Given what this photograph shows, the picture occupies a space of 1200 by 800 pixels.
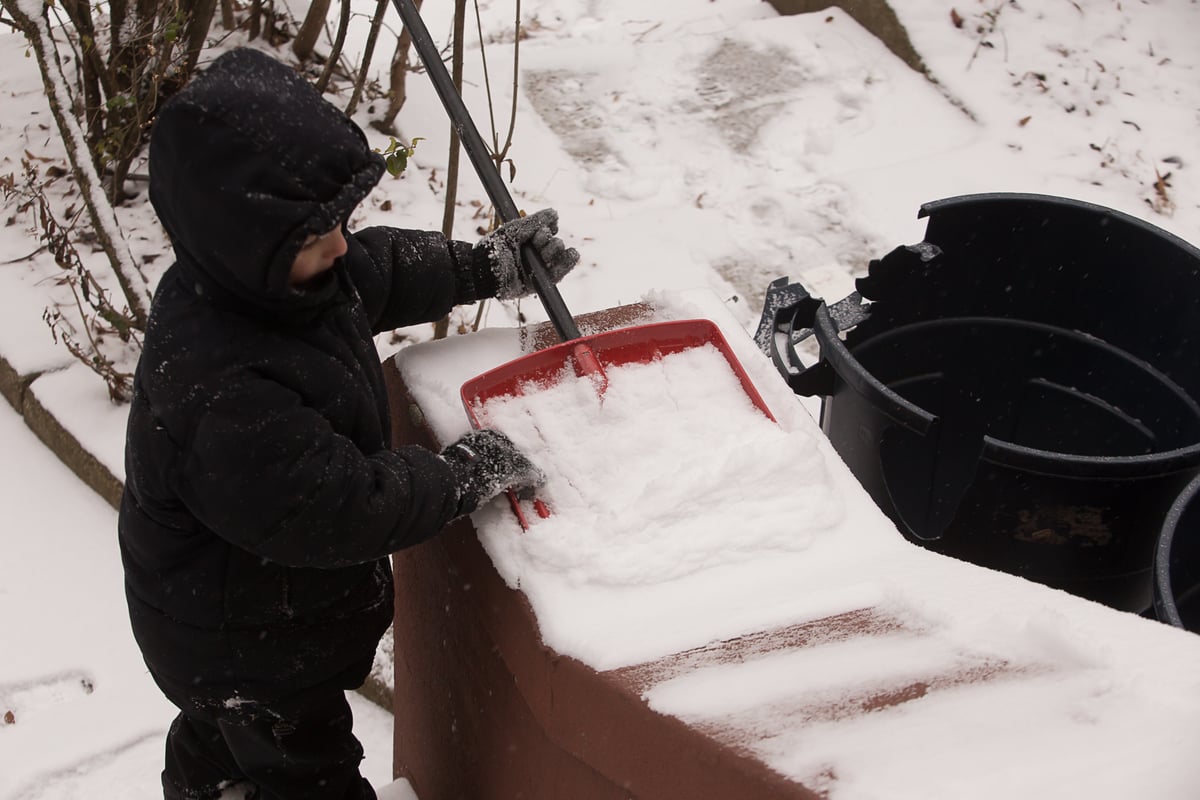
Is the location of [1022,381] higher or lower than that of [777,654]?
lower

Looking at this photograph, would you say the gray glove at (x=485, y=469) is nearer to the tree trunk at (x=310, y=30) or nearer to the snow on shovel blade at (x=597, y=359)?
the snow on shovel blade at (x=597, y=359)

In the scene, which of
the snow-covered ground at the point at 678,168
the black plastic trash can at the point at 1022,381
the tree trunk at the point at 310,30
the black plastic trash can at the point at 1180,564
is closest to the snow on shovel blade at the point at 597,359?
the black plastic trash can at the point at 1022,381

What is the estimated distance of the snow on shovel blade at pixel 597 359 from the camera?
155 centimetres

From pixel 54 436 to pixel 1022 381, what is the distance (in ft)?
8.39

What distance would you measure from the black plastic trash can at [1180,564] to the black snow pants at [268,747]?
4.00ft

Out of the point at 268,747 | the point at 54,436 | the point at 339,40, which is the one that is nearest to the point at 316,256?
the point at 268,747

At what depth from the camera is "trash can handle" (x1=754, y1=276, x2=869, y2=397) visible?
2.24 metres

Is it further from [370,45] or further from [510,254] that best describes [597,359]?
[370,45]

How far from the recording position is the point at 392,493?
4.42 ft

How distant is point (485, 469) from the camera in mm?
1376

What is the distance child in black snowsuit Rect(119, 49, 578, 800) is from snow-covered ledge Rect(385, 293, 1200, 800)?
0.15 meters

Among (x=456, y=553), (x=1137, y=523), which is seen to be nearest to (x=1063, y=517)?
(x=1137, y=523)

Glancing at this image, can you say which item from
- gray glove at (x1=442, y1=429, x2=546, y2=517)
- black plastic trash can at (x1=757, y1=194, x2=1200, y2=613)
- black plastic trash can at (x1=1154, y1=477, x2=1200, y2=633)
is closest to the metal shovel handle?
gray glove at (x1=442, y1=429, x2=546, y2=517)

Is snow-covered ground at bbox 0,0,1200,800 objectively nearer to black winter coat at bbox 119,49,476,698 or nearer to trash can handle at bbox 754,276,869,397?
trash can handle at bbox 754,276,869,397
